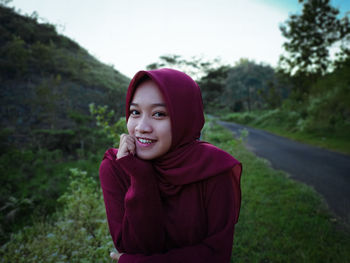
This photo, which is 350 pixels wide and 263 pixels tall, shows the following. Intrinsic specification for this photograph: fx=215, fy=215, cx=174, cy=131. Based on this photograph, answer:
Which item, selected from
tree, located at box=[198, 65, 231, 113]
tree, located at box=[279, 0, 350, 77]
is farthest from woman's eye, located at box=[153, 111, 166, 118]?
tree, located at box=[279, 0, 350, 77]

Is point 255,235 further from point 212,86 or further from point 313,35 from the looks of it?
point 313,35

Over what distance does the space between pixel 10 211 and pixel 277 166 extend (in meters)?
6.84

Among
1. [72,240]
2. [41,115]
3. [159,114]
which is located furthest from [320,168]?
[41,115]

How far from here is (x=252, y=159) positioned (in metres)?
7.29

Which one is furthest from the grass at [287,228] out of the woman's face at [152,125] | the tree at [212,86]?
the tree at [212,86]

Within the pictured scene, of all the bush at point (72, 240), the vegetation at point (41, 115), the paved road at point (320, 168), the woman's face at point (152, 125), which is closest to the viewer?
the woman's face at point (152, 125)

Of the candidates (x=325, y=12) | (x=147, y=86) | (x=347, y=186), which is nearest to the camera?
(x=147, y=86)

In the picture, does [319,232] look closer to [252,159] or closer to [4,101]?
[252,159]

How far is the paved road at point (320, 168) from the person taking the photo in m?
4.20

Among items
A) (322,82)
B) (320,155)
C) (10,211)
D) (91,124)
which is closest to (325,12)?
(322,82)

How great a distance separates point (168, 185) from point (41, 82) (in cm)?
933

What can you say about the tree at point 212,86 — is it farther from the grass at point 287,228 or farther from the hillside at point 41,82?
the grass at point 287,228

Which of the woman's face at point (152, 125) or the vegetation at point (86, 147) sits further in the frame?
the vegetation at point (86, 147)

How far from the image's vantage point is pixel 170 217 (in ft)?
3.80
